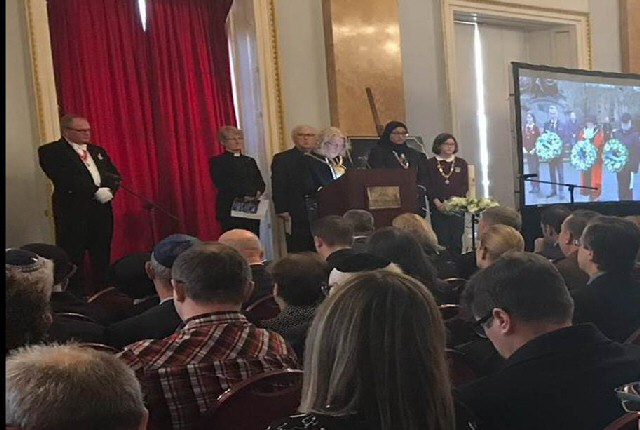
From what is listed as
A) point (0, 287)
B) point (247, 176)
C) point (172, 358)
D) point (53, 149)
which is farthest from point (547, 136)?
point (0, 287)

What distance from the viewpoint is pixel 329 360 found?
134 centimetres

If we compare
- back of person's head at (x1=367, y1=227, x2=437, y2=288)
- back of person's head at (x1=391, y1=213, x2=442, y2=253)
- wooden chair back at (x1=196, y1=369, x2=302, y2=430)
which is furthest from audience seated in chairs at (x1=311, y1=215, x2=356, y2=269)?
wooden chair back at (x1=196, y1=369, x2=302, y2=430)

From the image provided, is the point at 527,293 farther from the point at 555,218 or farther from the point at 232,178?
the point at 232,178

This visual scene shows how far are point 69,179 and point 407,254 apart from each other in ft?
10.0

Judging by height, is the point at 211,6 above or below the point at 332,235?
above

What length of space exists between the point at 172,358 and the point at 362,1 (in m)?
5.89

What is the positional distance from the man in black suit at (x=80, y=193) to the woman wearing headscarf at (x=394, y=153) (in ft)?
7.02

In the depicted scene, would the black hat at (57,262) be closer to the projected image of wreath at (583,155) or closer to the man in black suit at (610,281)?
the man in black suit at (610,281)

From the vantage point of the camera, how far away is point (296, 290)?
2.74 metres

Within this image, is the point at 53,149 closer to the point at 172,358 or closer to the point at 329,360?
the point at 172,358

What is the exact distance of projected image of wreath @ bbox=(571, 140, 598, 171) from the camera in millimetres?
8148

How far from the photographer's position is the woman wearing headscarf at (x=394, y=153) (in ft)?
22.3

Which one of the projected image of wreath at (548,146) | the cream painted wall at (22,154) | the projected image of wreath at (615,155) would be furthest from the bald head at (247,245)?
the projected image of wreath at (615,155)

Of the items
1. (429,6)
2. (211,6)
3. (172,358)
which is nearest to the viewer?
(172,358)
